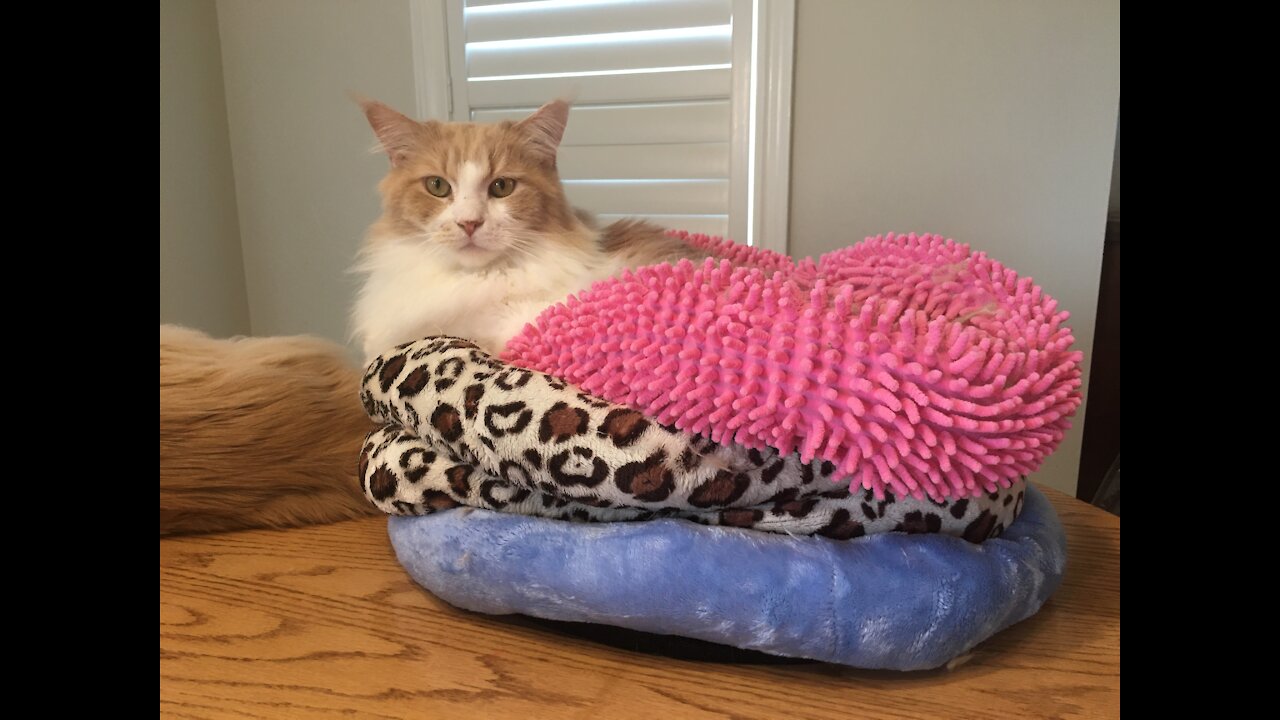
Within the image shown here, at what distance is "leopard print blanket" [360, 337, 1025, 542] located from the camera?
53cm

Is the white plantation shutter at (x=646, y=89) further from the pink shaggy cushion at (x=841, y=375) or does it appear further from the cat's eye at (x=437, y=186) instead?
the pink shaggy cushion at (x=841, y=375)

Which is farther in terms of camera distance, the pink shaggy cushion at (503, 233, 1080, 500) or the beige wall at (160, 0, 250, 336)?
the beige wall at (160, 0, 250, 336)

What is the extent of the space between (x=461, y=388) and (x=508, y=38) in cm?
113

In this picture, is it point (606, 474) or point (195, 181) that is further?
point (195, 181)

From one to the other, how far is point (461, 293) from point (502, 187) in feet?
0.47

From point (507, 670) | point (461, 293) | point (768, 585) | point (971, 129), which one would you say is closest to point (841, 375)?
point (768, 585)

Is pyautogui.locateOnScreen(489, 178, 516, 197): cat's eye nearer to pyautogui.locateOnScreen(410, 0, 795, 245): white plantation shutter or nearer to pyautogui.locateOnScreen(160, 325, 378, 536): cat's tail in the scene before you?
pyautogui.locateOnScreen(160, 325, 378, 536): cat's tail

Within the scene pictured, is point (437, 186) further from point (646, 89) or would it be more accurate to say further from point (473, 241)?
point (646, 89)

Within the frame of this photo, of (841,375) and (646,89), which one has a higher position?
(646,89)

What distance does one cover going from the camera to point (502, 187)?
860mm

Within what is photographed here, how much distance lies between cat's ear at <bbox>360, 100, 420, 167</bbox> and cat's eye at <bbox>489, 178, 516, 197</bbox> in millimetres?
115

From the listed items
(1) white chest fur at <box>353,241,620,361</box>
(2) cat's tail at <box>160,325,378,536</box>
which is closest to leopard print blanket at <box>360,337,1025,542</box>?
(1) white chest fur at <box>353,241,620,361</box>

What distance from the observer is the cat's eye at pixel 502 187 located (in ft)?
2.81
